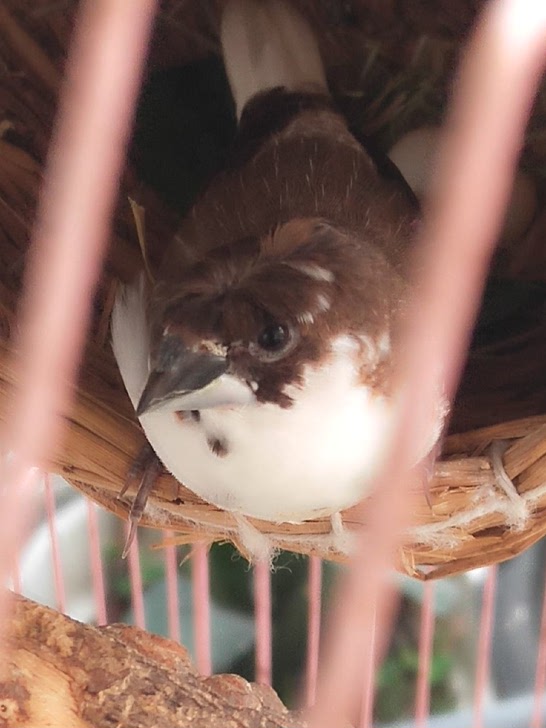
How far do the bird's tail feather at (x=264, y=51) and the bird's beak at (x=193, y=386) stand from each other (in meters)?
0.39

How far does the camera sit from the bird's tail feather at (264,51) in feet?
2.34

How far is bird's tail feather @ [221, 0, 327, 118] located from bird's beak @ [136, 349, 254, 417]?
392 mm

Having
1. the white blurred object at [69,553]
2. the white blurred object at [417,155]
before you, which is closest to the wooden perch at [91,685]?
the white blurred object at [417,155]

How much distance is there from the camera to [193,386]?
377 mm

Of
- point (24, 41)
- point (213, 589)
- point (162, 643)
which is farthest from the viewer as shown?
point (213, 589)

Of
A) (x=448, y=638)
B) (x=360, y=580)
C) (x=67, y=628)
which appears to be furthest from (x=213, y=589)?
(x=360, y=580)

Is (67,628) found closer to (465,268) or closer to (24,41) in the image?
(465,268)

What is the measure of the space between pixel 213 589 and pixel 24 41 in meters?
0.61

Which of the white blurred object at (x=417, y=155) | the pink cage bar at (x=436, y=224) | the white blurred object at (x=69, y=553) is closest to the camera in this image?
the pink cage bar at (x=436, y=224)

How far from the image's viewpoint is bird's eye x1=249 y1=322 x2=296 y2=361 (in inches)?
15.0

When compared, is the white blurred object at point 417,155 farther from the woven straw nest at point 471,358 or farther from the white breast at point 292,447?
the white breast at point 292,447

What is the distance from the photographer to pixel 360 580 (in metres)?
0.25

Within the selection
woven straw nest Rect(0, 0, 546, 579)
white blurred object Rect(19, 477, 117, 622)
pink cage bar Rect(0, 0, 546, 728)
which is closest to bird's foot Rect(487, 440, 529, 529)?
woven straw nest Rect(0, 0, 546, 579)

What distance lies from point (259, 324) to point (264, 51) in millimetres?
406
